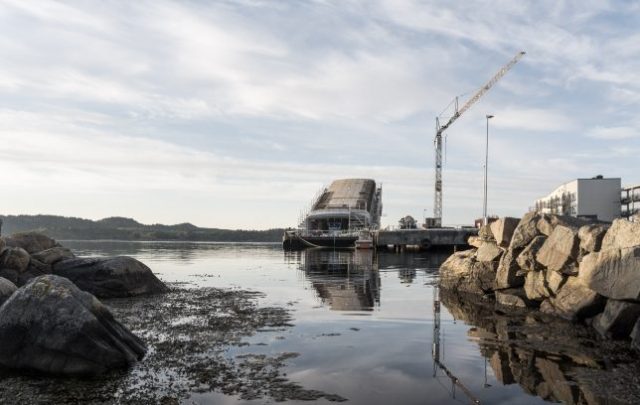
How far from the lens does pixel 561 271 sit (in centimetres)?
2009

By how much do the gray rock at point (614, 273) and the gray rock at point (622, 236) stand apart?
20.1 inches

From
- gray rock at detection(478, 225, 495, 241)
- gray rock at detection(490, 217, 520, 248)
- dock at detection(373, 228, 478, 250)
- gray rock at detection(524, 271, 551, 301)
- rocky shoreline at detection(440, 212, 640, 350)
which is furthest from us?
dock at detection(373, 228, 478, 250)

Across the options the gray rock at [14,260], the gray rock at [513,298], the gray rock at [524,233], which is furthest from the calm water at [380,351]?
the gray rock at [14,260]

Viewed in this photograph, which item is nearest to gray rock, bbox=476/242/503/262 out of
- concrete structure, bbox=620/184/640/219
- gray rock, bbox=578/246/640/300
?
gray rock, bbox=578/246/640/300

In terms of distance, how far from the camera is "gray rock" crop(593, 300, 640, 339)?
602 inches

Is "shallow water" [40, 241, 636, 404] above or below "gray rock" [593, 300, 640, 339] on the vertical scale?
below

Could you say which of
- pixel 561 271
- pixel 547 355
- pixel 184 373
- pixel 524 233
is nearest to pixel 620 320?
pixel 547 355

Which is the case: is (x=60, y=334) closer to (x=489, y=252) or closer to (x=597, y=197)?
(x=489, y=252)

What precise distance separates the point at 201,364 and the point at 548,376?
25.0ft

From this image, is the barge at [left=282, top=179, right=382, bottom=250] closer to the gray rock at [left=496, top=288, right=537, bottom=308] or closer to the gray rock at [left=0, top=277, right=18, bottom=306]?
the gray rock at [left=496, top=288, right=537, bottom=308]

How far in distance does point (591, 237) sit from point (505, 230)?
22.5 feet

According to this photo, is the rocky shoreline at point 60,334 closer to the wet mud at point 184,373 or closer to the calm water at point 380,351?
the wet mud at point 184,373

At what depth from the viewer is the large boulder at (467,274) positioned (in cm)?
2562

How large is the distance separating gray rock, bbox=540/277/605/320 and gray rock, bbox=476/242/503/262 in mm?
4977
